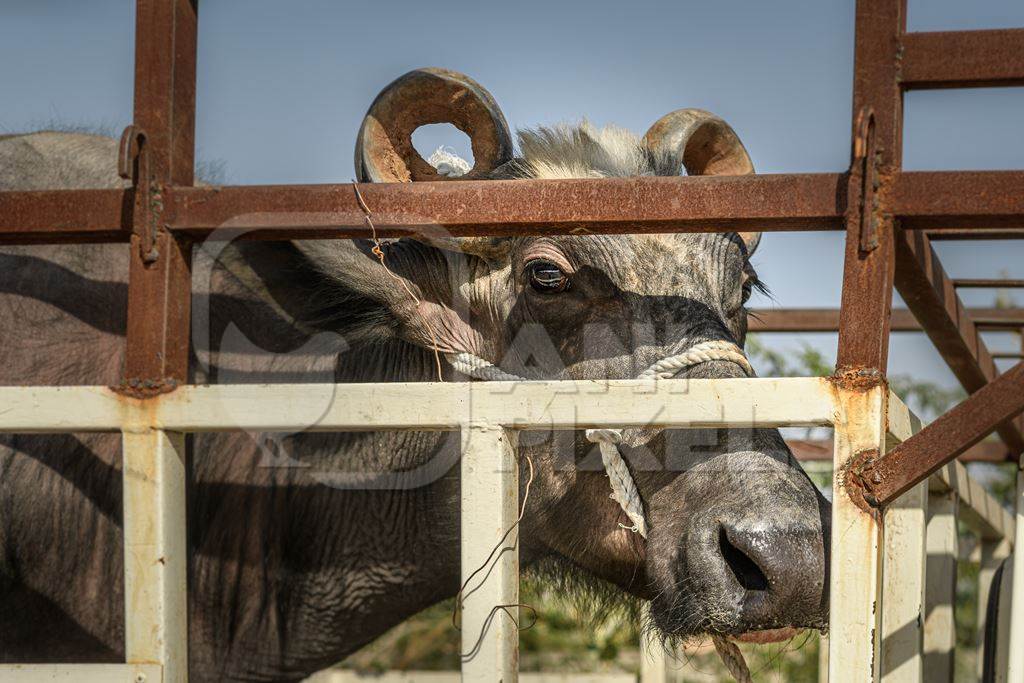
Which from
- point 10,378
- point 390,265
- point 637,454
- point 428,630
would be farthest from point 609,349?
point 428,630

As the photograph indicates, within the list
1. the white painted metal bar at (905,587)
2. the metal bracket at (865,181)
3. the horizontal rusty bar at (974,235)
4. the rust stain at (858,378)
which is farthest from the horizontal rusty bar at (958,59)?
the horizontal rusty bar at (974,235)

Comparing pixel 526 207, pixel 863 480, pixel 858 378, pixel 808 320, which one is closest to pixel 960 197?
pixel 858 378

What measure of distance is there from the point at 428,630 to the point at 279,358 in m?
5.07

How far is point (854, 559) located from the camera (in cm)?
175

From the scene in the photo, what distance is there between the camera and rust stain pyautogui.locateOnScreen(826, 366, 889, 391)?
5.93 feet

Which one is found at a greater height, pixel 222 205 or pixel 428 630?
pixel 222 205

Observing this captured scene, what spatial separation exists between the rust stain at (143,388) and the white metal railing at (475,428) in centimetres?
1

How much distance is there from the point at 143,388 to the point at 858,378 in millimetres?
1283

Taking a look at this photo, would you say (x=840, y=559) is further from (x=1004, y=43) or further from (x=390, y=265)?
(x=390, y=265)

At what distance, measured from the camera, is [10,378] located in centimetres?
313

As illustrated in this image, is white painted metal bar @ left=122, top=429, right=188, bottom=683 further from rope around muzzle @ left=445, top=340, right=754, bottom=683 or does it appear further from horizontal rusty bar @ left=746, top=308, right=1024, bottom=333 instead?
horizontal rusty bar @ left=746, top=308, right=1024, bottom=333

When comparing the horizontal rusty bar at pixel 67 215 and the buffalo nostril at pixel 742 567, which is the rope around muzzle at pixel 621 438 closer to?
the buffalo nostril at pixel 742 567

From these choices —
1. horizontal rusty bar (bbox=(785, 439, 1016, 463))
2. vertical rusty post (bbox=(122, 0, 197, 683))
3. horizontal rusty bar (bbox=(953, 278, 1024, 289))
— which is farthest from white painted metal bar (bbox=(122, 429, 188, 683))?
horizontal rusty bar (bbox=(785, 439, 1016, 463))

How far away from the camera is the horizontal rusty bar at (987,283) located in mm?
3697
